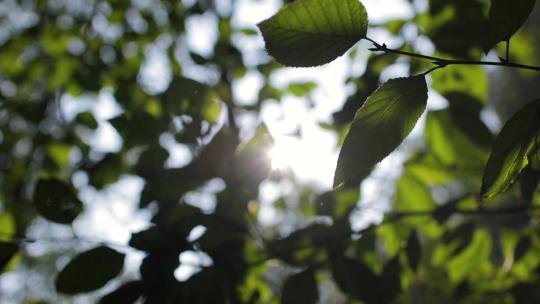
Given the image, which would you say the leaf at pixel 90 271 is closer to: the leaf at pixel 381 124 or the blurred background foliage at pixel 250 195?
the blurred background foliage at pixel 250 195

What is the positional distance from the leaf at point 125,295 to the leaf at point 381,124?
0.49 metres

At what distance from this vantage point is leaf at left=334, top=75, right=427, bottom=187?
0.41 metres

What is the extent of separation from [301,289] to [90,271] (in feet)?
1.24

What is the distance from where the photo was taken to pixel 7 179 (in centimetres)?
151

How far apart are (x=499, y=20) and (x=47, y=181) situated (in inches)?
28.9

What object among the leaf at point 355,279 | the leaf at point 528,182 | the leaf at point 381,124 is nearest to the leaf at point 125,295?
the leaf at point 355,279

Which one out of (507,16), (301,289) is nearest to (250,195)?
(301,289)

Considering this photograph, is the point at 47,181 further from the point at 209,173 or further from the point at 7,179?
the point at 7,179

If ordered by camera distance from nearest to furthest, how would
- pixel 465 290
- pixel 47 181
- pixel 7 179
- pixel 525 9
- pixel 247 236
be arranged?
pixel 525 9 → pixel 47 181 → pixel 247 236 → pixel 465 290 → pixel 7 179

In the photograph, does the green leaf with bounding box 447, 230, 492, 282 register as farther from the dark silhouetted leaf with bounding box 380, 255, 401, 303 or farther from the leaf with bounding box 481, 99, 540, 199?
the leaf with bounding box 481, 99, 540, 199

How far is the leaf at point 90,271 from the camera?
2.26 feet

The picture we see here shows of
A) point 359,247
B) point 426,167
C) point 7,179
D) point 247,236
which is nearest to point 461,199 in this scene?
point 426,167

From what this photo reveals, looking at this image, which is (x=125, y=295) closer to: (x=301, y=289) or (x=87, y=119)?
(x=301, y=289)

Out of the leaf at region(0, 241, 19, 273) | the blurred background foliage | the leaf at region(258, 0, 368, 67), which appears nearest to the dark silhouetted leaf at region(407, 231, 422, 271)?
the blurred background foliage
